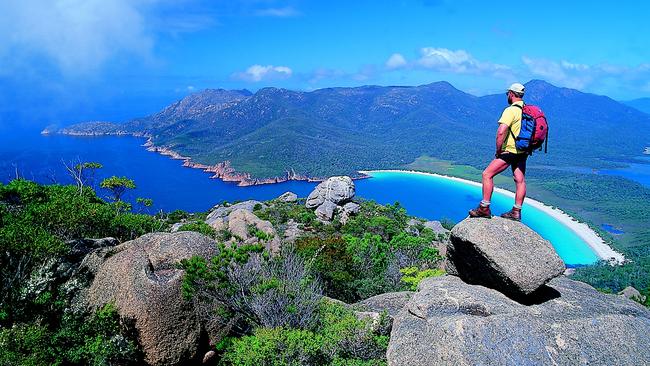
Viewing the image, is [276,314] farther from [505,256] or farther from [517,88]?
[517,88]

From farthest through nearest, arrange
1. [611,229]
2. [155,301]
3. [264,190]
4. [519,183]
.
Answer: [264,190]
[611,229]
[155,301]
[519,183]

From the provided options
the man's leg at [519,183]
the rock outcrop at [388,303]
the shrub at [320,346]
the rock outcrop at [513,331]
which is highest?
the man's leg at [519,183]

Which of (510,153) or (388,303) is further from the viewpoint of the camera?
(388,303)

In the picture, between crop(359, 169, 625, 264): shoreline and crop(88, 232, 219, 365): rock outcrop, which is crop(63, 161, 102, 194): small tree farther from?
crop(359, 169, 625, 264): shoreline

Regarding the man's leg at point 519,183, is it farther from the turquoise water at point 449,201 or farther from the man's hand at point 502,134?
the turquoise water at point 449,201

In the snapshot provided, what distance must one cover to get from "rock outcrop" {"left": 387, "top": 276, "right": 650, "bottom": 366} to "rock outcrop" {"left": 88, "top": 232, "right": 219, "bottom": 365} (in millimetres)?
6633

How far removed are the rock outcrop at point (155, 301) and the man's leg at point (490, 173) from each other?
8877mm

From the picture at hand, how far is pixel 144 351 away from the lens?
1185cm

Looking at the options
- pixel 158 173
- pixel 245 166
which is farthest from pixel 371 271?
pixel 158 173

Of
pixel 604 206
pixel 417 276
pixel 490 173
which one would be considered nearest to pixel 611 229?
pixel 604 206

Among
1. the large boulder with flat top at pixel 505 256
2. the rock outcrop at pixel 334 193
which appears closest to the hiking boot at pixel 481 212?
the large boulder with flat top at pixel 505 256

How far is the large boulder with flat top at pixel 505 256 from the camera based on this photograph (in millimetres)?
9078

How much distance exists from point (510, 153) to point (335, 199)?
4371 cm

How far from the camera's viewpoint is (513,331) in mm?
7715
